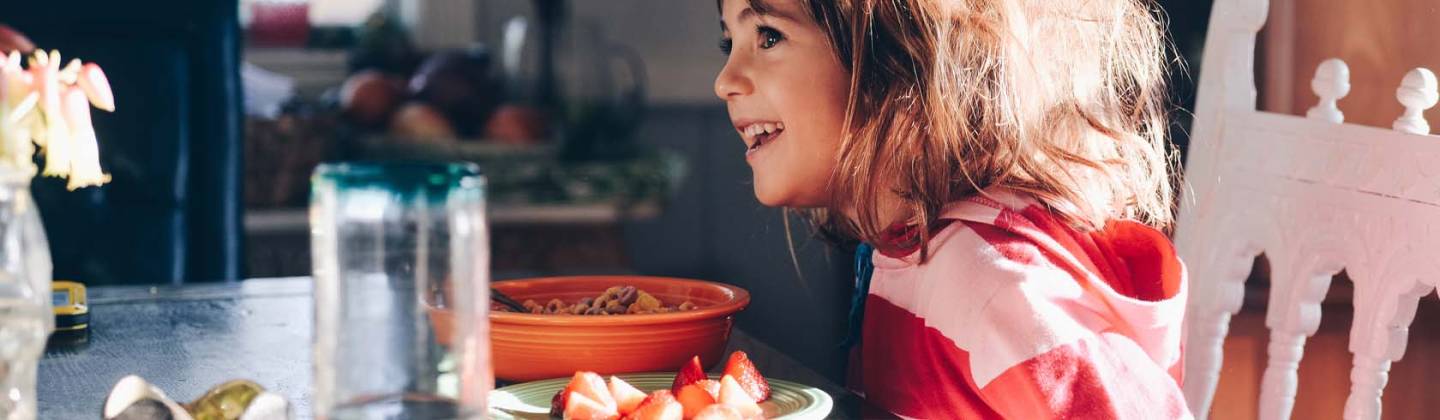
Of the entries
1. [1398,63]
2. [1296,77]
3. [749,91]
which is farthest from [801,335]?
[749,91]

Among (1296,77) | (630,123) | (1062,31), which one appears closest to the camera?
(1062,31)

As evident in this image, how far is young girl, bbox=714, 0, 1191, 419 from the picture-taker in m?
0.91

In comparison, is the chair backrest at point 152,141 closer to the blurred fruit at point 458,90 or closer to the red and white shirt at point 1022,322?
the blurred fruit at point 458,90

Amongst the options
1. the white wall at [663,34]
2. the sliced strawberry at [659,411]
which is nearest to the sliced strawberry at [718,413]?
the sliced strawberry at [659,411]

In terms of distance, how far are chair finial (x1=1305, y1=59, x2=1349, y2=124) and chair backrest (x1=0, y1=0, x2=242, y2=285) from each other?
1455mm

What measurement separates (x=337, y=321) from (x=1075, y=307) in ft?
1.61

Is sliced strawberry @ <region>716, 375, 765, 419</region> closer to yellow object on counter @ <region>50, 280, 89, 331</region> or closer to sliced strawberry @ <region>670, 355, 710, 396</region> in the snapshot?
sliced strawberry @ <region>670, 355, 710, 396</region>

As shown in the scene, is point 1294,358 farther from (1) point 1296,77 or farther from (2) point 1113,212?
(1) point 1296,77

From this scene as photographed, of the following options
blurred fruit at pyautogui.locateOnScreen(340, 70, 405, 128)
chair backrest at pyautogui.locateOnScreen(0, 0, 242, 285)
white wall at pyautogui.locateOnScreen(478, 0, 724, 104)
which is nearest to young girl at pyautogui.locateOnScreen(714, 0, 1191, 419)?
chair backrest at pyautogui.locateOnScreen(0, 0, 242, 285)

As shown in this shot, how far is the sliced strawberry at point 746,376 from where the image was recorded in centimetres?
83

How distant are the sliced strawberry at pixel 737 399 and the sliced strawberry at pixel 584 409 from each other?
0.06 meters

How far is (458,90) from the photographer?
3.21m

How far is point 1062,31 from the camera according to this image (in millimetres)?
1071

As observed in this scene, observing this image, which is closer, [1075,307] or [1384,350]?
[1075,307]
